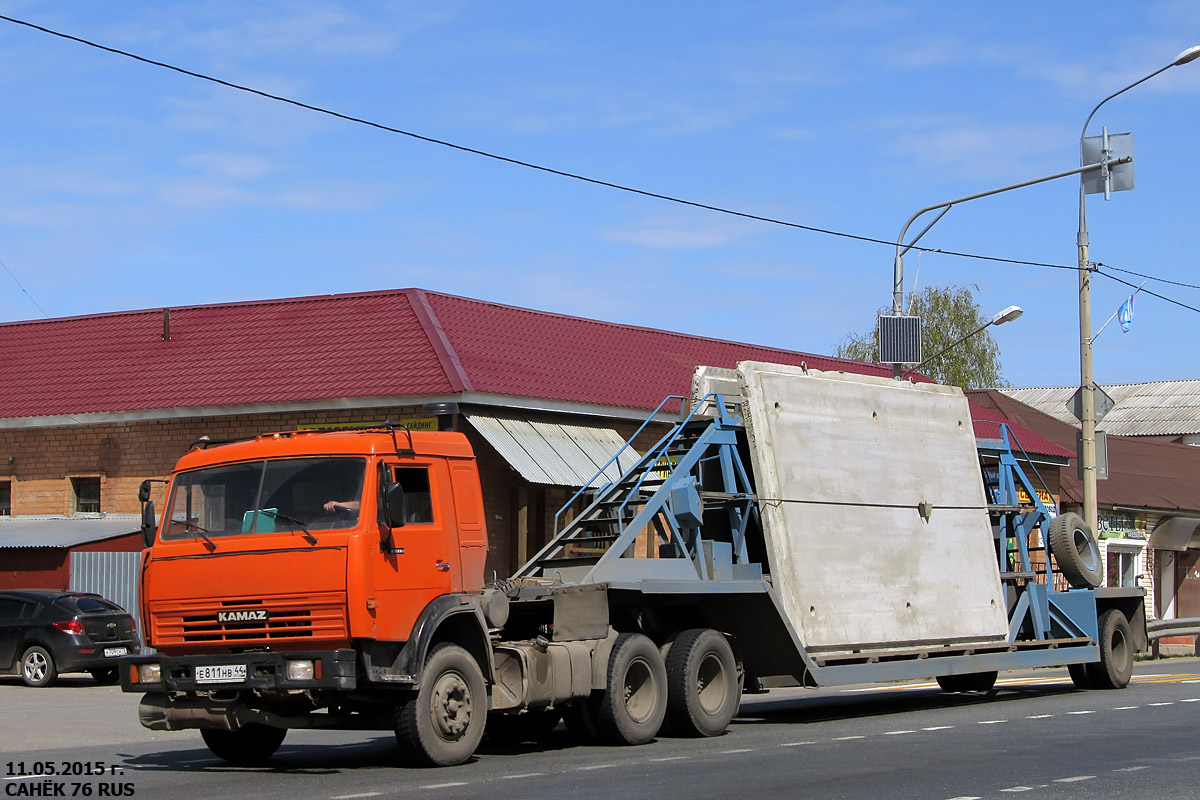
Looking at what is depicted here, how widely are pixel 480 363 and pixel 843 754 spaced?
1311 cm

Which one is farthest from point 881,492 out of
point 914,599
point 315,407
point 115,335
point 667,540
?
point 115,335

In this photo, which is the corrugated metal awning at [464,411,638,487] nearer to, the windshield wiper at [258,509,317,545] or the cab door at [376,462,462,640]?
the cab door at [376,462,462,640]

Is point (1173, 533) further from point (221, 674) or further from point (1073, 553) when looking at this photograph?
point (221, 674)

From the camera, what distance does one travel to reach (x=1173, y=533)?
44.1 metres

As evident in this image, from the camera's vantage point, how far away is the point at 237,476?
40.0 ft

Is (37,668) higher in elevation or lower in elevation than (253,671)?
lower

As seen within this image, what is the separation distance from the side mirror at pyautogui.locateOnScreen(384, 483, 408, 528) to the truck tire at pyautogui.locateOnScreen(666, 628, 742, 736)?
11.9ft

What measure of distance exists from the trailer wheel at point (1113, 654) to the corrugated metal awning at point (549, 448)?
7096 millimetres

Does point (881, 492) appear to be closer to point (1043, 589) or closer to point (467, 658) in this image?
point (1043, 589)

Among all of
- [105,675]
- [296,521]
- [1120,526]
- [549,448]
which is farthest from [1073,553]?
[1120,526]

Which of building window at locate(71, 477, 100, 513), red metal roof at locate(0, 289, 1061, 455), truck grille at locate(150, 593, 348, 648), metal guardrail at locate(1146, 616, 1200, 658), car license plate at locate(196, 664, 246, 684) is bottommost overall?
metal guardrail at locate(1146, 616, 1200, 658)

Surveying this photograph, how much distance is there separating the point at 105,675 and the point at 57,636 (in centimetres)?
116

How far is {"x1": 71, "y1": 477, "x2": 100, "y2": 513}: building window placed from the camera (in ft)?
88.0

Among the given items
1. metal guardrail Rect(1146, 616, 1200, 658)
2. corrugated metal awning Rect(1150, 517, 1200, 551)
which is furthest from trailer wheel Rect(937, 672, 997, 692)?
corrugated metal awning Rect(1150, 517, 1200, 551)
